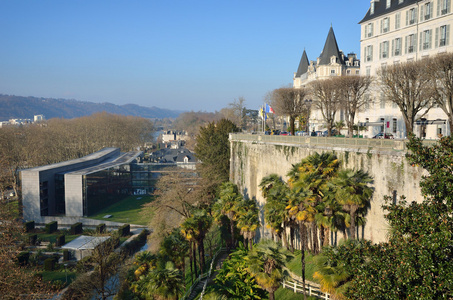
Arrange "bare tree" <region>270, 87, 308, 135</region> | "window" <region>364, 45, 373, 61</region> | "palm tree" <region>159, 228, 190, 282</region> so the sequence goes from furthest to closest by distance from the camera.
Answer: "bare tree" <region>270, 87, 308, 135</region>
"window" <region>364, 45, 373, 61</region>
"palm tree" <region>159, 228, 190, 282</region>

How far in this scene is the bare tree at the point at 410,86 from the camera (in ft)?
86.1

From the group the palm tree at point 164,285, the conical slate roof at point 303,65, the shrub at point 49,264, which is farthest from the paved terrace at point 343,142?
the conical slate roof at point 303,65

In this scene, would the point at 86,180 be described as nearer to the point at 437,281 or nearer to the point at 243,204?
the point at 243,204

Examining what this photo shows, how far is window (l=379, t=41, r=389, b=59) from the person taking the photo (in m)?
36.8

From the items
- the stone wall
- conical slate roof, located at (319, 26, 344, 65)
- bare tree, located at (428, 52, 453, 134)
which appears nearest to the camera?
the stone wall

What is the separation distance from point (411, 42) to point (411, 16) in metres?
2.38

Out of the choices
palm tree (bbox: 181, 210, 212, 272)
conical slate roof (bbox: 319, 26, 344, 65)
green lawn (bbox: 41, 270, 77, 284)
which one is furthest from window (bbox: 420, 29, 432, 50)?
green lawn (bbox: 41, 270, 77, 284)

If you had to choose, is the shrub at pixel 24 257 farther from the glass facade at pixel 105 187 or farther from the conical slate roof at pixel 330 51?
the conical slate roof at pixel 330 51

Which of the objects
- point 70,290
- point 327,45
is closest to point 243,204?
point 70,290

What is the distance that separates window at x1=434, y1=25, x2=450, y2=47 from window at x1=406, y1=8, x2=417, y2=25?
2.97m

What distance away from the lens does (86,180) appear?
50062 millimetres

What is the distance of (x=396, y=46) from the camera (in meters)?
35.5

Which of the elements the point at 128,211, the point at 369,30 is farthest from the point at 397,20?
the point at 128,211

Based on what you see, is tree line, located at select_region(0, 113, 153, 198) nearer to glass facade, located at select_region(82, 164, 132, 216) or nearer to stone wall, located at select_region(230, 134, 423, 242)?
glass facade, located at select_region(82, 164, 132, 216)
